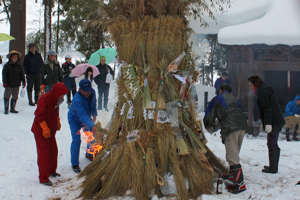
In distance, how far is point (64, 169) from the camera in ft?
15.6

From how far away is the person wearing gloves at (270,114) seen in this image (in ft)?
14.6

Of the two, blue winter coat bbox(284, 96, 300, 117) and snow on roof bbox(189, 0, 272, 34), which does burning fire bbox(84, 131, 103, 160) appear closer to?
blue winter coat bbox(284, 96, 300, 117)

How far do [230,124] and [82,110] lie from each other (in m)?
2.22

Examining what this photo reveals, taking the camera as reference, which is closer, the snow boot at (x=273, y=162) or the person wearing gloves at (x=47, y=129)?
the person wearing gloves at (x=47, y=129)

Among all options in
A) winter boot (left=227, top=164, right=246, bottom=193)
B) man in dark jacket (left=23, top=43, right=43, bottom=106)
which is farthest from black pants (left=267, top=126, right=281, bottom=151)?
man in dark jacket (left=23, top=43, right=43, bottom=106)

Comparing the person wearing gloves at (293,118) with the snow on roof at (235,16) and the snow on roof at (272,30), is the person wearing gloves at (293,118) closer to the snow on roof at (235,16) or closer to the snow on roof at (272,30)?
the snow on roof at (272,30)

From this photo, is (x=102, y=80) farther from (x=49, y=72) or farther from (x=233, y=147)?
(x=233, y=147)

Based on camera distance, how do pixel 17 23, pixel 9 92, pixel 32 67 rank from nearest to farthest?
pixel 9 92, pixel 32 67, pixel 17 23

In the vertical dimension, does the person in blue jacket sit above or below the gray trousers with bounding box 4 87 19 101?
below

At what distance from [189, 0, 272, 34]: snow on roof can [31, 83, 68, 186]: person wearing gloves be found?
25.0 feet

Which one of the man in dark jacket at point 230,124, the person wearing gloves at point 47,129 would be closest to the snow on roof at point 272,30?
the man in dark jacket at point 230,124

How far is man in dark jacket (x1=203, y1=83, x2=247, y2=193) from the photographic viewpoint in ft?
12.7

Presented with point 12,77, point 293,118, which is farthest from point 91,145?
point 293,118

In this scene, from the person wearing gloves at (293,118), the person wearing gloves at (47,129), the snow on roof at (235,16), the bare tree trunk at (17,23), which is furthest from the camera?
the snow on roof at (235,16)
